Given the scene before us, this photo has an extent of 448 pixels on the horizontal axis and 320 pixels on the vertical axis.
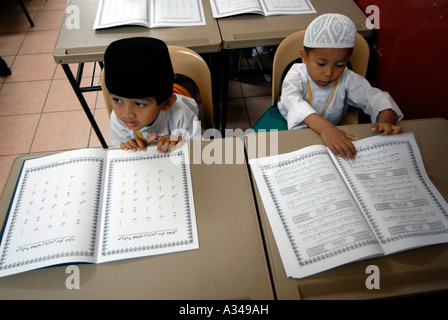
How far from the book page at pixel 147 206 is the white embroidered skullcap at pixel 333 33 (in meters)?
0.63

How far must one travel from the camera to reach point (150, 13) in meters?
1.40

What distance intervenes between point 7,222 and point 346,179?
33.8 inches

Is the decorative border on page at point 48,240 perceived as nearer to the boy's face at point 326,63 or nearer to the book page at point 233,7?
the boy's face at point 326,63

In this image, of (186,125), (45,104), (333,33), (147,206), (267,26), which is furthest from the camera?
(45,104)

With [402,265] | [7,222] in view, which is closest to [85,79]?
[7,222]

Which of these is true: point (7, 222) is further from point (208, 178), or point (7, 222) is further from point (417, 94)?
point (417, 94)

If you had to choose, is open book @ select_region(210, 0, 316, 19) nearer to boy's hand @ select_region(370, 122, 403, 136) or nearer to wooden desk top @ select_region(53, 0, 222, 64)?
wooden desk top @ select_region(53, 0, 222, 64)

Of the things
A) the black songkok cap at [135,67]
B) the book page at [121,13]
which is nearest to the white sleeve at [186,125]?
the black songkok cap at [135,67]

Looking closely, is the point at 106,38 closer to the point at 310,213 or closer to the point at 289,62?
the point at 289,62

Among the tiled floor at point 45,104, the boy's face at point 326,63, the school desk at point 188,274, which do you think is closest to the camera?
the school desk at point 188,274

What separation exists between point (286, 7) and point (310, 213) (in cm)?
121

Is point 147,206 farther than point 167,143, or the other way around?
point 167,143

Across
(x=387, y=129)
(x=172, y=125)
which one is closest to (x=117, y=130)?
(x=172, y=125)

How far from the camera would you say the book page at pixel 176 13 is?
135cm
